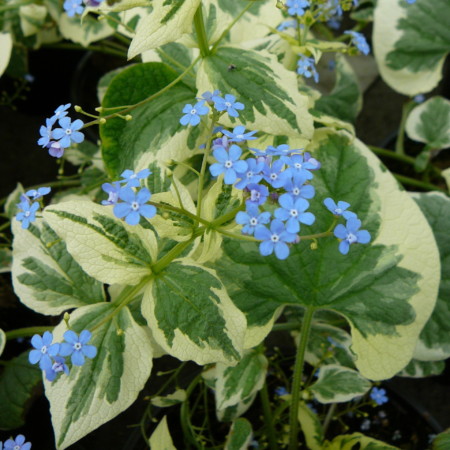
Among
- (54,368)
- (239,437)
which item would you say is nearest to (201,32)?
(54,368)

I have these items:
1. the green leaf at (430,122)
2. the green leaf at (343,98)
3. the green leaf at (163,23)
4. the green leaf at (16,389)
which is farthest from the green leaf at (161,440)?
the green leaf at (430,122)

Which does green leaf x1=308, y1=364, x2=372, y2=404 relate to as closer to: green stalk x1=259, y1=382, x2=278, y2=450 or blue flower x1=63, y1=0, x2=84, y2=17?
Result: green stalk x1=259, y1=382, x2=278, y2=450

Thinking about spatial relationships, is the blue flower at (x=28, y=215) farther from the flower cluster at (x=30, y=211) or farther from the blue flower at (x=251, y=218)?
the blue flower at (x=251, y=218)

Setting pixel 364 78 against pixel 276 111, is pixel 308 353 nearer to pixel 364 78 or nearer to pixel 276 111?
pixel 276 111

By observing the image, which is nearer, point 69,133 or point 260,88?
point 69,133

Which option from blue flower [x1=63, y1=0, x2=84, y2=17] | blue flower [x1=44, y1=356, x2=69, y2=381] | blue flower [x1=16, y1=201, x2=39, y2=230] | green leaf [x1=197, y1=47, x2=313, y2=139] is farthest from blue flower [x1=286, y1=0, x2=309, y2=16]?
blue flower [x1=44, y1=356, x2=69, y2=381]

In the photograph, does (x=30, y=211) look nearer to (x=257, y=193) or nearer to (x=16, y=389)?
Answer: (x=257, y=193)

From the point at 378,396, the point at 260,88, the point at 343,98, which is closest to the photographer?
the point at 260,88
